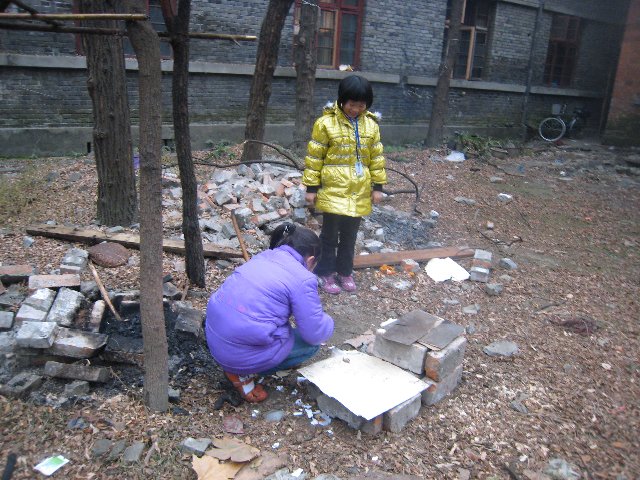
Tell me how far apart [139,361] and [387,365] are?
5.15 ft

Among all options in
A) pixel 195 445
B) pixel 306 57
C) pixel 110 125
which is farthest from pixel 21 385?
pixel 306 57

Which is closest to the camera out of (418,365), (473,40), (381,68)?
(418,365)

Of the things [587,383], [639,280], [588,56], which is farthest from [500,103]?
[587,383]

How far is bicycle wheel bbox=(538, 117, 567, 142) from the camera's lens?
594 inches

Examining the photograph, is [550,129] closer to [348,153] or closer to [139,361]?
[348,153]

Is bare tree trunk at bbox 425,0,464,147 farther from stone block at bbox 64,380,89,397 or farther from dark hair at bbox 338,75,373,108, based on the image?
stone block at bbox 64,380,89,397

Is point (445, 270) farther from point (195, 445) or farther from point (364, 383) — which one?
point (195, 445)

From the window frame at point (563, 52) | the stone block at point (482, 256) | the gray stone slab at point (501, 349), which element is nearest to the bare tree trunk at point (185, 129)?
the gray stone slab at point (501, 349)

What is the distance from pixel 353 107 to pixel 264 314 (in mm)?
2085

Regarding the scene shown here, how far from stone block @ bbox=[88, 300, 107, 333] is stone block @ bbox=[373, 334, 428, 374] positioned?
1.85 metres

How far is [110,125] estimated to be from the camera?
4.97 metres

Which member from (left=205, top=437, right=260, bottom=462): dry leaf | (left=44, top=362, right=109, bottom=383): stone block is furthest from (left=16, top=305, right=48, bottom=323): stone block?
(left=205, top=437, right=260, bottom=462): dry leaf

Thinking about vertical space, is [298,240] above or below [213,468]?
above

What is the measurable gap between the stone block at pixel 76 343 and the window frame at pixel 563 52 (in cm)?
1625
